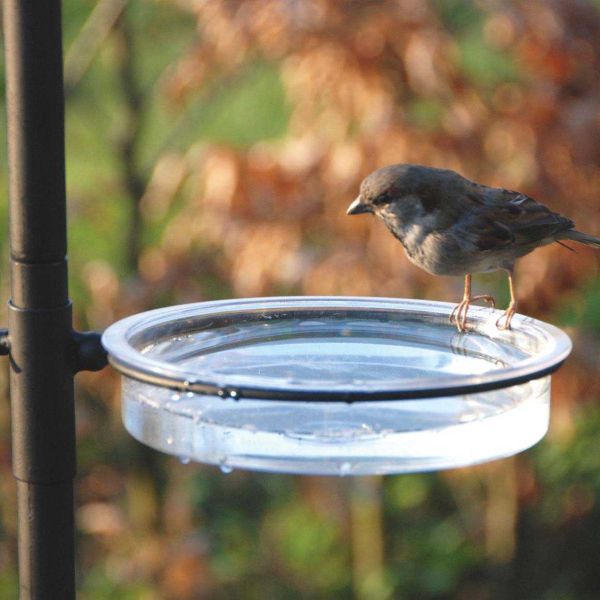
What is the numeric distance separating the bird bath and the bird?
423 millimetres

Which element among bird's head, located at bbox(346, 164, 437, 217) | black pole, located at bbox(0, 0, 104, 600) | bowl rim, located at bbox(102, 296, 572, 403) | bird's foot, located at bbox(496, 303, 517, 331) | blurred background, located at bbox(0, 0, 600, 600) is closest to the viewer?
bowl rim, located at bbox(102, 296, 572, 403)

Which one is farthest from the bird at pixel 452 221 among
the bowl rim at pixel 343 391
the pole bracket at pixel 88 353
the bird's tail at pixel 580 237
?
the pole bracket at pixel 88 353

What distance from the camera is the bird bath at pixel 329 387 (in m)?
1.30

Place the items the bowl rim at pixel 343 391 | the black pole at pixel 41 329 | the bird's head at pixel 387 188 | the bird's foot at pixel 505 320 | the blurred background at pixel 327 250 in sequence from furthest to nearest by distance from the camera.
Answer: the blurred background at pixel 327 250 < the bird's head at pixel 387 188 < the bird's foot at pixel 505 320 < the black pole at pixel 41 329 < the bowl rim at pixel 343 391

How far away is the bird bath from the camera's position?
1304 mm

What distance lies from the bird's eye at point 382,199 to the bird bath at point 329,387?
1.37ft

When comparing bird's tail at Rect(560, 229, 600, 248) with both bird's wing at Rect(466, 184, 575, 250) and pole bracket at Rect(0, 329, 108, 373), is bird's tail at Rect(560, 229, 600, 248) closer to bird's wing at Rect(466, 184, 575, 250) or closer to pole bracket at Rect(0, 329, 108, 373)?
bird's wing at Rect(466, 184, 575, 250)

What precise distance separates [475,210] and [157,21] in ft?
8.03

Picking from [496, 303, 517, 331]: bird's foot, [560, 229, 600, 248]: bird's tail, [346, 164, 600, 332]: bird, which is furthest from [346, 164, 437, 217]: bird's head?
[496, 303, 517, 331]: bird's foot

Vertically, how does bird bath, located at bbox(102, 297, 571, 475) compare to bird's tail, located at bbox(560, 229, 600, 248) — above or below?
below

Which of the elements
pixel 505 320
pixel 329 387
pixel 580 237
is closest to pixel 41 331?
pixel 329 387

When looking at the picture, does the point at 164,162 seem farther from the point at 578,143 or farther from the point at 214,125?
the point at 214,125

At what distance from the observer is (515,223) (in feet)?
7.89

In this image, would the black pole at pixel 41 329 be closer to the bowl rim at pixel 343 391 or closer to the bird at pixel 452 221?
the bowl rim at pixel 343 391
